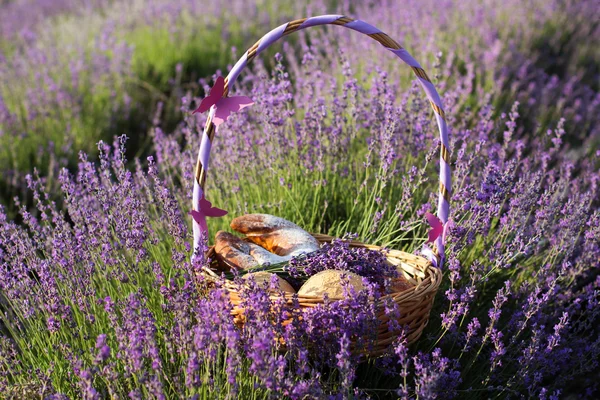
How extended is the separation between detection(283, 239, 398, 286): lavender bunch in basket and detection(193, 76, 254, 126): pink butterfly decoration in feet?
1.79

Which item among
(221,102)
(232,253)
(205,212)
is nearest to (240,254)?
(232,253)

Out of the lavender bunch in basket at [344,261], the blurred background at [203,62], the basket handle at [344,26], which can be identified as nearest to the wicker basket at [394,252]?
the basket handle at [344,26]

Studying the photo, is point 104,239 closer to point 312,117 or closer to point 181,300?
point 181,300

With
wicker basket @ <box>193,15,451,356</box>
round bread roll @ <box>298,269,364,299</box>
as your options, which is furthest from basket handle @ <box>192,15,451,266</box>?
round bread roll @ <box>298,269,364,299</box>

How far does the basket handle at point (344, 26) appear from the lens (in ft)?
6.95

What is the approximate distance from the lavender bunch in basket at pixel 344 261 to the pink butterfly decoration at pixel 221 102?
0.54m

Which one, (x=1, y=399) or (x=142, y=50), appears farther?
(x=142, y=50)

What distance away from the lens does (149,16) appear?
673cm

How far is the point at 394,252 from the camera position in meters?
2.32

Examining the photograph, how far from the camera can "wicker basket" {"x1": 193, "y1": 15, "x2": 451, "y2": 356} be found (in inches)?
75.1

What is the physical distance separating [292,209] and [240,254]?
71 cm

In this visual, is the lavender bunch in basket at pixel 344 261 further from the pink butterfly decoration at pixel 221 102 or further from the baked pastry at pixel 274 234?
the pink butterfly decoration at pixel 221 102

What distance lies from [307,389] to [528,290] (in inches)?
52.3

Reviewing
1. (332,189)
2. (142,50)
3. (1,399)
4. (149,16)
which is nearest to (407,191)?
(332,189)
